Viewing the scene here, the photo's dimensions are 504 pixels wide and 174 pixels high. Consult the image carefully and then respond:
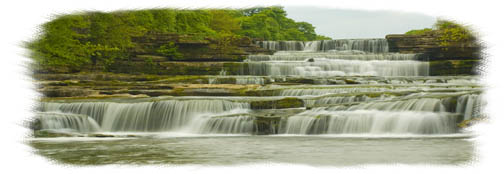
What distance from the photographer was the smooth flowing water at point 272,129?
26.2 ft

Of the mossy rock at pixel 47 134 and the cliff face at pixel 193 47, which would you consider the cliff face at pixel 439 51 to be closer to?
the cliff face at pixel 193 47

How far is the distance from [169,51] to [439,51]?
1633 cm

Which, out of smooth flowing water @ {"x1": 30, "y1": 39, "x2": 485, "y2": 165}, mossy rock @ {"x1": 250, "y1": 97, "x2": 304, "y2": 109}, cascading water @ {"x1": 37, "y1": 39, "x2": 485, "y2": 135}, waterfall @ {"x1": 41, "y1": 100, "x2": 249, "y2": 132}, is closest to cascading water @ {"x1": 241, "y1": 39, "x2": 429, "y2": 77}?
cascading water @ {"x1": 37, "y1": 39, "x2": 485, "y2": 135}

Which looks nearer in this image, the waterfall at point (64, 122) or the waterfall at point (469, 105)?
the waterfall at point (469, 105)

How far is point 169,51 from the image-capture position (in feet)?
102

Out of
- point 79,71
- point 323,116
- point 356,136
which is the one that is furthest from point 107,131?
point 79,71

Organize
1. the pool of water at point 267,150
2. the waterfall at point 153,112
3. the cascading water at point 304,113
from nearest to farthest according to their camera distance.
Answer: the pool of water at point 267,150 < the cascading water at point 304,113 < the waterfall at point 153,112

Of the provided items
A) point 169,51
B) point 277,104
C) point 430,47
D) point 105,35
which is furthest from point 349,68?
Result: point 105,35

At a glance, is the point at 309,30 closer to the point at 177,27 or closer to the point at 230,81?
the point at 177,27

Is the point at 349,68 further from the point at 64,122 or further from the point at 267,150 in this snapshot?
the point at 267,150

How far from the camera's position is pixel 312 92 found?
54.3 ft

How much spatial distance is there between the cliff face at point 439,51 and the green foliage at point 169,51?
14.0m

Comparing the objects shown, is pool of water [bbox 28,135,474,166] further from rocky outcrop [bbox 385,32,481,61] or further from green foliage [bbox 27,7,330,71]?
rocky outcrop [bbox 385,32,481,61]

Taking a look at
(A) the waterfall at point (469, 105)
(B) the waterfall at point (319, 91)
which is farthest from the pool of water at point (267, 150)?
(B) the waterfall at point (319, 91)
